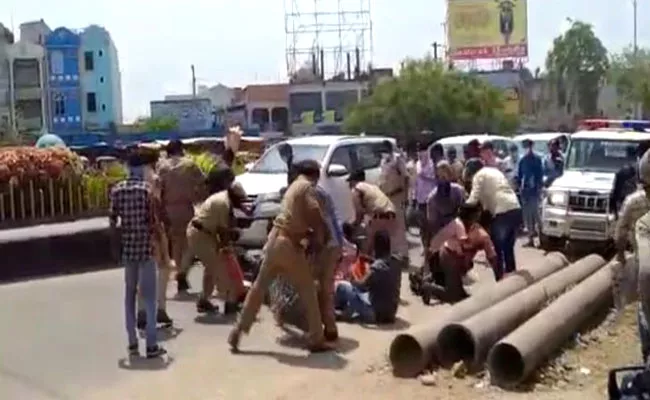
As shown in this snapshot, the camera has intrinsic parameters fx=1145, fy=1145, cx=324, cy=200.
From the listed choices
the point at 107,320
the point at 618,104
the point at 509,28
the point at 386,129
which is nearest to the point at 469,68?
the point at 509,28

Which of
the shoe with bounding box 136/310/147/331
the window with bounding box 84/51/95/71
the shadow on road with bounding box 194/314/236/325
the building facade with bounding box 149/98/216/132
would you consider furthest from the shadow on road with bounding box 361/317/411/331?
the building facade with bounding box 149/98/216/132

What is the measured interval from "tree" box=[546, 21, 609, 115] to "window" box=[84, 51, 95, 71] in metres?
36.0

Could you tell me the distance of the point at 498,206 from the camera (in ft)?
44.7

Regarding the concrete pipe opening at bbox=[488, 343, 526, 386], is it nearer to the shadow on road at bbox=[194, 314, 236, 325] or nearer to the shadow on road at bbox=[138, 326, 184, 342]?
the shadow on road at bbox=[138, 326, 184, 342]

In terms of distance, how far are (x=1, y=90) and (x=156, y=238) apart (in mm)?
66252

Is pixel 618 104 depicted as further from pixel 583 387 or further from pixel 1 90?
pixel 583 387

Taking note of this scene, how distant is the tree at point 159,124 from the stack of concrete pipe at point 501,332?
60.1 metres

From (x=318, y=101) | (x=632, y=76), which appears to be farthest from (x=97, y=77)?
(x=632, y=76)

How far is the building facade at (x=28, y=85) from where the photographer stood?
73.6m

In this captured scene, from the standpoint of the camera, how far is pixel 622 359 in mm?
10164

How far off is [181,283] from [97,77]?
6674 cm

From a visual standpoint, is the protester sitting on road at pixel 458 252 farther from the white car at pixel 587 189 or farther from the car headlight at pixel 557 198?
the car headlight at pixel 557 198

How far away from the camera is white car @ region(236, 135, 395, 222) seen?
16.9 metres

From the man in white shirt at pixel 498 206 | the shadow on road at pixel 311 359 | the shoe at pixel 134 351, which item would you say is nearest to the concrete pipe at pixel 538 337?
the shadow on road at pixel 311 359
